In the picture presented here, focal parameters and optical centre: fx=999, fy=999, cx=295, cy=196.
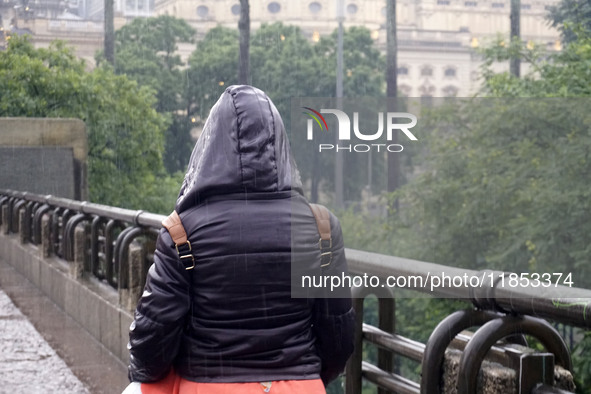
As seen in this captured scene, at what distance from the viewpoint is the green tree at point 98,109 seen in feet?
86.2

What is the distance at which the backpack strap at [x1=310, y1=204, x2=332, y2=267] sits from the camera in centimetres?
295

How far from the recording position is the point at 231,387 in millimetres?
2859

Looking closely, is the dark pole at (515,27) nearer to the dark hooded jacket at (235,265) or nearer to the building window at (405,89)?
the dark hooded jacket at (235,265)

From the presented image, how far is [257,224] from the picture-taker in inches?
112

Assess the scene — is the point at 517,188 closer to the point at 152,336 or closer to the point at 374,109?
the point at 374,109

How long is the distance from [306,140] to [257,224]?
97 centimetres

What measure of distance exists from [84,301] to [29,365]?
161cm

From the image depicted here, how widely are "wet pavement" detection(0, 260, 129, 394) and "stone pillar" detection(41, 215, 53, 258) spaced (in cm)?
135

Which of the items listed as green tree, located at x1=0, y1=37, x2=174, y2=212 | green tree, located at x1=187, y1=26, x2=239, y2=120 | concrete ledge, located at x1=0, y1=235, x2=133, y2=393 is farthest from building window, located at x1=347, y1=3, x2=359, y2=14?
concrete ledge, located at x1=0, y1=235, x2=133, y2=393

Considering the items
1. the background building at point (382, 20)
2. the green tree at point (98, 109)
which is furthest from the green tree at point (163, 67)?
the green tree at point (98, 109)

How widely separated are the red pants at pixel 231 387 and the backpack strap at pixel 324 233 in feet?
1.18

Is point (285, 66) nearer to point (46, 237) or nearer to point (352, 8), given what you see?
point (46, 237)

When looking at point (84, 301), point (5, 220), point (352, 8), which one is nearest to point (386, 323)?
point (84, 301)

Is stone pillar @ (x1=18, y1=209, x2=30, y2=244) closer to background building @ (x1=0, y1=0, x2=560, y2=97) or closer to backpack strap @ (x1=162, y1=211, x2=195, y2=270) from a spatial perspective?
backpack strap @ (x1=162, y1=211, x2=195, y2=270)
